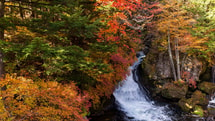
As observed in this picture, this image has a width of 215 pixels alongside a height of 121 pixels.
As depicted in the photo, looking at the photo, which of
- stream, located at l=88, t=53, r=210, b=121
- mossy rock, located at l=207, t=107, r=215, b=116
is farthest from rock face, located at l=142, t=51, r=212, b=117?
stream, located at l=88, t=53, r=210, b=121

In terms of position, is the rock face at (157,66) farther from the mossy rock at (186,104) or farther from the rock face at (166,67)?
the mossy rock at (186,104)

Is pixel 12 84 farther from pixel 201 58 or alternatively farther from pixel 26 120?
pixel 201 58

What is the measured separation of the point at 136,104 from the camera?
13078 mm

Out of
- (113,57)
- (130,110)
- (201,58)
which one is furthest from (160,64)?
(113,57)

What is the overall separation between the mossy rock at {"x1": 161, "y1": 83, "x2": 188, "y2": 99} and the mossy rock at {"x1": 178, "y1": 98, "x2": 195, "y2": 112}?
616 millimetres

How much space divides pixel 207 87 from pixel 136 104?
297 inches

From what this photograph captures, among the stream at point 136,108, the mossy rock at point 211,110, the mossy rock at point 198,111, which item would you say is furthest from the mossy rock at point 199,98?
the stream at point 136,108

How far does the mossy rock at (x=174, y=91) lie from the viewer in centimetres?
1298

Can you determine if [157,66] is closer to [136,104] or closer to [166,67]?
[166,67]

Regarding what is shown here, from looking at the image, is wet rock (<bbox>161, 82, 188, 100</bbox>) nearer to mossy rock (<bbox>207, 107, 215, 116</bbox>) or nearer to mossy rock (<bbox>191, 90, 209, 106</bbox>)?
mossy rock (<bbox>191, 90, 209, 106</bbox>)

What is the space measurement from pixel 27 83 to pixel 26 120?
1276 mm

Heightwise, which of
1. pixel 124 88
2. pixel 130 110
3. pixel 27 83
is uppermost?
pixel 27 83

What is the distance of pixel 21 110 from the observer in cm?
453

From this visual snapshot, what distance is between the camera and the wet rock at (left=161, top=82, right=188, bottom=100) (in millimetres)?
12984
